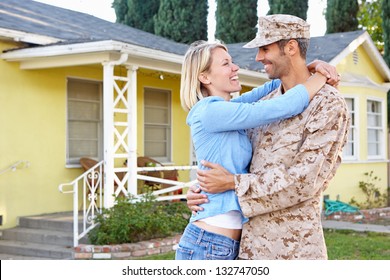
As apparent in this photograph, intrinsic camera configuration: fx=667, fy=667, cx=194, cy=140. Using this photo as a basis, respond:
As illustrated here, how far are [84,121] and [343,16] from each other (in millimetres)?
14720

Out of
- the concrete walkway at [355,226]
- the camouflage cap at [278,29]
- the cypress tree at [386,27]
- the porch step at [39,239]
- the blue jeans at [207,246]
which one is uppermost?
the cypress tree at [386,27]

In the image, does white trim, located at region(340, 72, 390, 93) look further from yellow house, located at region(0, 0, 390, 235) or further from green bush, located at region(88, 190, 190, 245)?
green bush, located at region(88, 190, 190, 245)

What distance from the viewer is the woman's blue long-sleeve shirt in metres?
2.99

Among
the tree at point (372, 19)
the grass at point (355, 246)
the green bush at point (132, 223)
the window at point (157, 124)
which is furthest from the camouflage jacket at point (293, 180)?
the tree at point (372, 19)

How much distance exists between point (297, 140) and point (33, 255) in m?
7.59

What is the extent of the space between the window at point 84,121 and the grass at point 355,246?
141 inches

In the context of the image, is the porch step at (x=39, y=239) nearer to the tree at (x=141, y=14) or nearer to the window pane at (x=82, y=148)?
the window pane at (x=82, y=148)

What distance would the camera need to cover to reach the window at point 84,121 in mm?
12188

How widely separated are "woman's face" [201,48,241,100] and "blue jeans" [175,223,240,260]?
0.68m

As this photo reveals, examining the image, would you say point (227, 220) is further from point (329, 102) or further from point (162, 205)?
point (162, 205)

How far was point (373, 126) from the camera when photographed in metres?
17.9

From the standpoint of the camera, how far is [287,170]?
296cm

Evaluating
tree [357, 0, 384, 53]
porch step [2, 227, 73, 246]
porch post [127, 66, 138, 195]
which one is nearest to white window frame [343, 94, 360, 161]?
porch post [127, 66, 138, 195]
